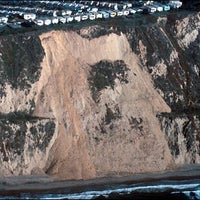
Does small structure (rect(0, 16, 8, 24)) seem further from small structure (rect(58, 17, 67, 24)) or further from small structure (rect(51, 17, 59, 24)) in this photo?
small structure (rect(58, 17, 67, 24))

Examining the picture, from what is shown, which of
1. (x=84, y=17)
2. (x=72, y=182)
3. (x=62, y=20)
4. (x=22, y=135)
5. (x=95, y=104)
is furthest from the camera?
(x=84, y=17)

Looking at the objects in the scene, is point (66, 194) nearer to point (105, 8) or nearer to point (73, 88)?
point (73, 88)

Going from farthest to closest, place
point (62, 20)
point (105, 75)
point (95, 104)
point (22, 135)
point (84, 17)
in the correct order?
point (84, 17) < point (62, 20) < point (105, 75) < point (95, 104) < point (22, 135)

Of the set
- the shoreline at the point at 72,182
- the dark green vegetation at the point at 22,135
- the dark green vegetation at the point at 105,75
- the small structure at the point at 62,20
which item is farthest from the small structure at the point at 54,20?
the shoreline at the point at 72,182

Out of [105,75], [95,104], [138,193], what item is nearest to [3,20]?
[105,75]

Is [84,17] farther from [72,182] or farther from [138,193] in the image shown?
[138,193]

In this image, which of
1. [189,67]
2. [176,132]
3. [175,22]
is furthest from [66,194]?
[175,22]
